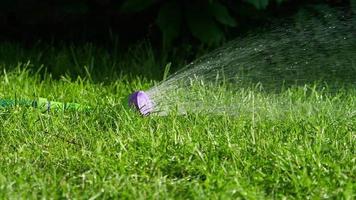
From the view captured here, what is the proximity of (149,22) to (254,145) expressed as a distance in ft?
7.35

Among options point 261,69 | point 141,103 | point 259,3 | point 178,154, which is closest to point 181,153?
point 178,154

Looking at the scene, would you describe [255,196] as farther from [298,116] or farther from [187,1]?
[187,1]

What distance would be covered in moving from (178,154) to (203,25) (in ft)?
5.82

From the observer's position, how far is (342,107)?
279cm

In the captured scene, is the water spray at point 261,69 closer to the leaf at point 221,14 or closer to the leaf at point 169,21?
the leaf at point 221,14

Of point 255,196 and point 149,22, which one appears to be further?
point 149,22

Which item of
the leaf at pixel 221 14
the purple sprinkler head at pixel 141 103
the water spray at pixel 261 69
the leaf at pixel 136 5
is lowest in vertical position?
the water spray at pixel 261 69

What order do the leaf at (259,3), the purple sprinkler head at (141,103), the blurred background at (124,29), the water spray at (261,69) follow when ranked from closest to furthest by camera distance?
the purple sprinkler head at (141,103), the water spray at (261,69), the leaf at (259,3), the blurred background at (124,29)

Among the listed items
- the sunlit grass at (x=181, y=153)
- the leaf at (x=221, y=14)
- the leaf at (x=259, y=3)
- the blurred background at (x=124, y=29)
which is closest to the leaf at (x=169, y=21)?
the blurred background at (x=124, y=29)

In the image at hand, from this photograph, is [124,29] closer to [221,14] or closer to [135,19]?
[135,19]

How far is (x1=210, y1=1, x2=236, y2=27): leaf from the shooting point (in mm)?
3896

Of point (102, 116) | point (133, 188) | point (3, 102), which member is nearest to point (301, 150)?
point (133, 188)

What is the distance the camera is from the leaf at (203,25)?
12.8 feet

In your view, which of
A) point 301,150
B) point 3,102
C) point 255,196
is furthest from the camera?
point 3,102
